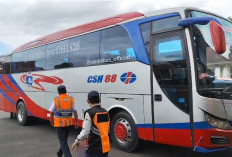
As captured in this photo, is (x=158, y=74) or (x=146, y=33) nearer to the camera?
(x=158, y=74)

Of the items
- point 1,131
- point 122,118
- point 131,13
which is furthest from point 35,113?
point 131,13

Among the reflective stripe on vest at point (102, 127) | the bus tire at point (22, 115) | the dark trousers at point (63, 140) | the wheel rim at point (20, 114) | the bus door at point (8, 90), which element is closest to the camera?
the reflective stripe on vest at point (102, 127)

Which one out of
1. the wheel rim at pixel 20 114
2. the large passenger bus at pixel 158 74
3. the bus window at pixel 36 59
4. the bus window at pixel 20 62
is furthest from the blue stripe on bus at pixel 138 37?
the wheel rim at pixel 20 114

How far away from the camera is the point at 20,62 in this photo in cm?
1122

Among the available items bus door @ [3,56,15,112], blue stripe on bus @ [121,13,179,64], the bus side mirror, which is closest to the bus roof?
blue stripe on bus @ [121,13,179,64]

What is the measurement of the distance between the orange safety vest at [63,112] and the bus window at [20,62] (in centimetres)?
540

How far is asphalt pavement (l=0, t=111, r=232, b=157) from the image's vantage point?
253 inches

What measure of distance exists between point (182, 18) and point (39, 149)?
4.71 metres

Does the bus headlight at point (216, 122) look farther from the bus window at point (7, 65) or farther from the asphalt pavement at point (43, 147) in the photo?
the bus window at point (7, 65)

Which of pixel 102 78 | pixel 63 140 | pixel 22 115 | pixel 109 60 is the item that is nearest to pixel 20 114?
pixel 22 115

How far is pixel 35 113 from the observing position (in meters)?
10.2

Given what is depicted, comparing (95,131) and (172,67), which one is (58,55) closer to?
(172,67)

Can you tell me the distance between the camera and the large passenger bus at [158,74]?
16.3ft

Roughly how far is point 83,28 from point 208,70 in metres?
4.06
